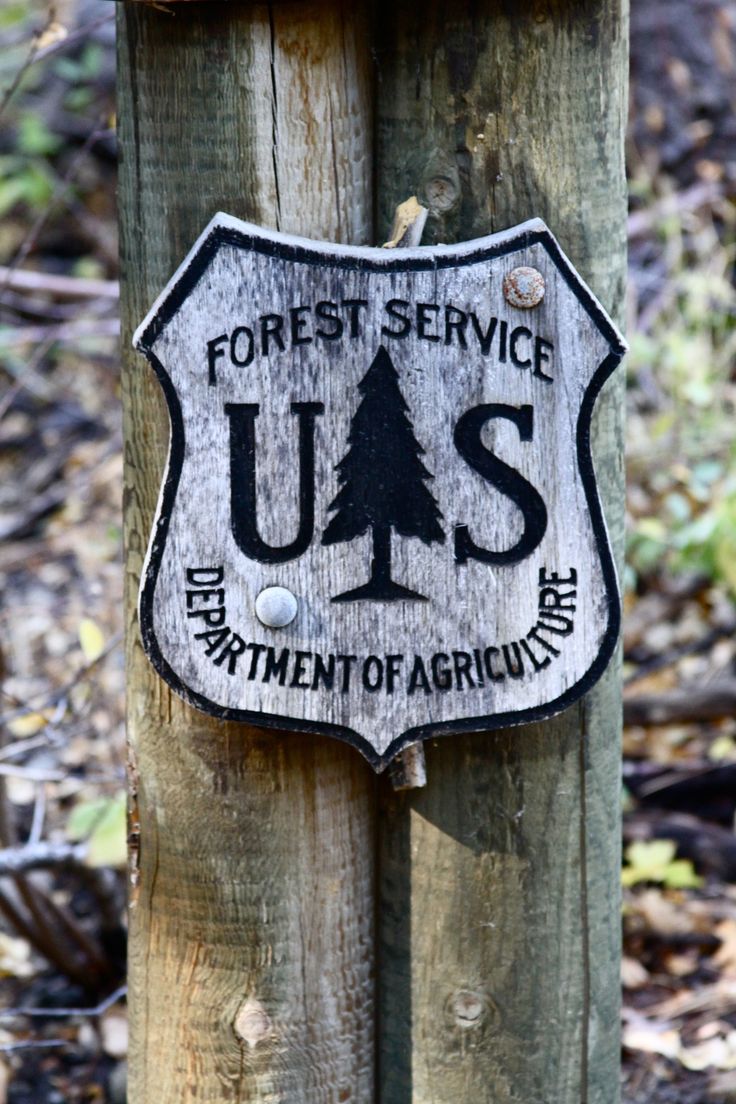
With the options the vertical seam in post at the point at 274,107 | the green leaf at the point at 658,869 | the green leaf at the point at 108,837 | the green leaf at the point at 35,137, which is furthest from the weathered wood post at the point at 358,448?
the green leaf at the point at 35,137

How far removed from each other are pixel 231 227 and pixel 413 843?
2.79 feet

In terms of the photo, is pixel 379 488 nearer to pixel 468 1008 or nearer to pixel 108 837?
pixel 468 1008

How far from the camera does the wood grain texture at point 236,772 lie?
59.1 inches

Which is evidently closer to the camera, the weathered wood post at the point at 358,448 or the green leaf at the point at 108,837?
the weathered wood post at the point at 358,448

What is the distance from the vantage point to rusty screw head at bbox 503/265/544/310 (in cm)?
148

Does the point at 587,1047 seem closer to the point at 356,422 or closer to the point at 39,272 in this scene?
the point at 356,422

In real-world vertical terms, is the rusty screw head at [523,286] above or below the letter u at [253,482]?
above

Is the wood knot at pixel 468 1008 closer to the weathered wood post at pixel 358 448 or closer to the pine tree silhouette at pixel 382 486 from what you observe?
the weathered wood post at pixel 358 448

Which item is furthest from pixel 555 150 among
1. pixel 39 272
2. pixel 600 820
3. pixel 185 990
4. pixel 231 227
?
pixel 39 272

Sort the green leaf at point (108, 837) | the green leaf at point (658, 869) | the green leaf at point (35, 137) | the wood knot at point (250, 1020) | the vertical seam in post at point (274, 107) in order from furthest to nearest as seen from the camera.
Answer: the green leaf at point (35, 137) → the green leaf at point (658, 869) → the green leaf at point (108, 837) → the wood knot at point (250, 1020) → the vertical seam in post at point (274, 107)

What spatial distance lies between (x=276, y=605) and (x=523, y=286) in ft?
1.60

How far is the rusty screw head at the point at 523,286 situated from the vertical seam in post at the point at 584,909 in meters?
0.55

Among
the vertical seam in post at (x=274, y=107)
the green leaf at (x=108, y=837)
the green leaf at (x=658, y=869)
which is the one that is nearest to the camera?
the vertical seam in post at (x=274, y=107)

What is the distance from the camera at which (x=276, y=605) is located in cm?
151
